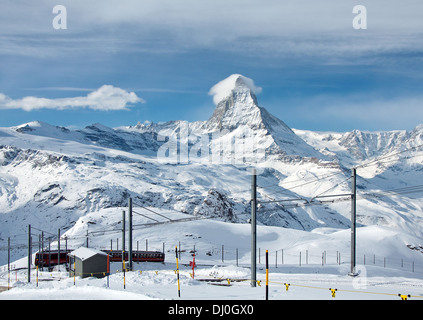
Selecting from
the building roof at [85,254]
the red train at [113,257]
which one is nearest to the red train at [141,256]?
the red train at [113,257]

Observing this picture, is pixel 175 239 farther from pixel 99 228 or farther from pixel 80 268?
pixel 80 268

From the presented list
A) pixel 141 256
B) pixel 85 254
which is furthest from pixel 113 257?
pixel 85 254

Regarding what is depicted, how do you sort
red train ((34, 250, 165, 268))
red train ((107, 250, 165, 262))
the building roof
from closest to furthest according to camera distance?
1. the building roof
2. red train ((34, 250, 165, 268))
3. red train ((107, 250, 165, 262))

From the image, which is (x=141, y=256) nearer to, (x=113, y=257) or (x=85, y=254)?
(x=113, y=257)

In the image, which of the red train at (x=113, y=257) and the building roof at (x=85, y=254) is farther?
the red train at (x=113, y=257)

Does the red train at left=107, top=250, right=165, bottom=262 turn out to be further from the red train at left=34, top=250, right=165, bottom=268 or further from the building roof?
the building roof

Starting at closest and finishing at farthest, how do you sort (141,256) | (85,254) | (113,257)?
(85,254), (113,257), (141,256)

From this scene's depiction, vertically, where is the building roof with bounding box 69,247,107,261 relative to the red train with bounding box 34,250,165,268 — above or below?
above

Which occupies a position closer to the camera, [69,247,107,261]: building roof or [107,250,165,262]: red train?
[69,247,107,261]: building roof

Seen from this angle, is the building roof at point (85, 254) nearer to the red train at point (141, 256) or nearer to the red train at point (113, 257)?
the red train at point (113, 257)

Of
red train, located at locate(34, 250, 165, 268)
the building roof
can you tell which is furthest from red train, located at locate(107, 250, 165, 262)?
the building roof

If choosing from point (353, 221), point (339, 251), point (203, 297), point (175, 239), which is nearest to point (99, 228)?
point (175, 239)

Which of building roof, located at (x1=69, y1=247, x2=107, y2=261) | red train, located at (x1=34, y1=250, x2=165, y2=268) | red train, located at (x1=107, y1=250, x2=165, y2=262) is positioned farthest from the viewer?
red train, located at (x1=107, y1=250, x2=165, y2=262)

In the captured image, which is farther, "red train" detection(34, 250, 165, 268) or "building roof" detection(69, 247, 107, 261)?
"red train" detection(34, 250, 165, 268)
